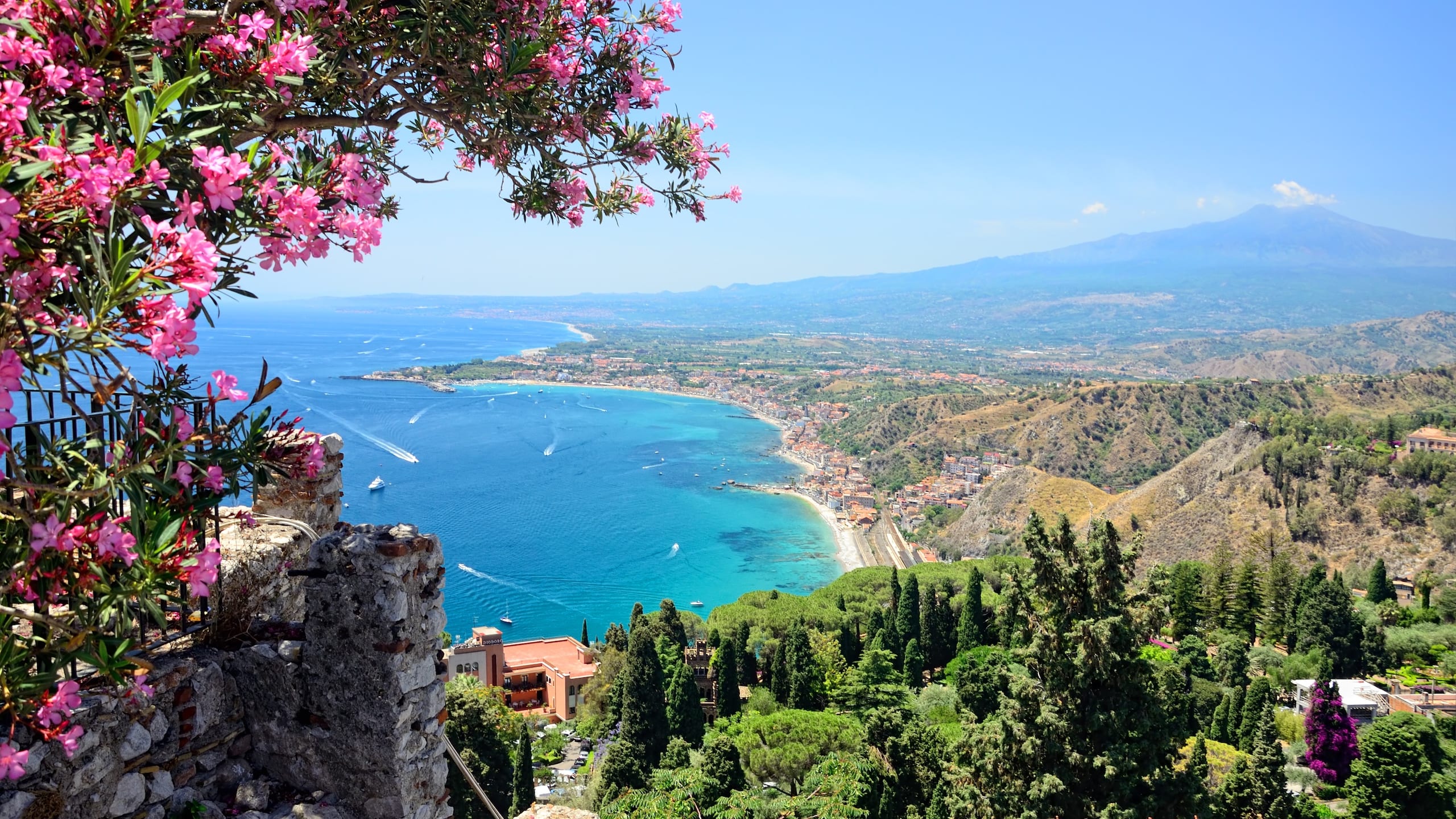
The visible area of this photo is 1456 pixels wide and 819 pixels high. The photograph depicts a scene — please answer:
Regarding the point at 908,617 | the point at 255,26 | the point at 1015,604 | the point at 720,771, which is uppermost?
the point at 255,26

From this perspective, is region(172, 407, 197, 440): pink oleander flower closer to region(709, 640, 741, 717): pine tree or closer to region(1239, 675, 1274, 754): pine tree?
region(709, 640, 741, 717): pine tree

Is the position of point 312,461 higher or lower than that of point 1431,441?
higher

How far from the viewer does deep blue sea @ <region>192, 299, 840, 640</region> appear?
4550 cm

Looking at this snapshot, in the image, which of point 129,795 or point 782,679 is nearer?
point 129,795

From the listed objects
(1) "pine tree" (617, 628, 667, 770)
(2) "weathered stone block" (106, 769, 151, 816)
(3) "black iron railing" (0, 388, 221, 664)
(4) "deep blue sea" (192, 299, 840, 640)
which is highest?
(3) "black iron railing" (0, 388, 221, 664)

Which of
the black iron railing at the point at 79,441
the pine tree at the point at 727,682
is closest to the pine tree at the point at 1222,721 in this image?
the pine tree at the point at 727,682

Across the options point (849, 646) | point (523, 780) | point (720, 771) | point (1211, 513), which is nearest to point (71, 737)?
point (720, 771)

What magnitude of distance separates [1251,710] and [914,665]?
7.76 meters

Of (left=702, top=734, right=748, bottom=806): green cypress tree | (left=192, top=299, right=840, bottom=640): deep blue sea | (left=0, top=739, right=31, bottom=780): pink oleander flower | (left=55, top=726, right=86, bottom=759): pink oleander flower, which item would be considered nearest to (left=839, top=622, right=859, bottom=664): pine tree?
(left=702, top=734, right=748, bottom=806): green cypress tree

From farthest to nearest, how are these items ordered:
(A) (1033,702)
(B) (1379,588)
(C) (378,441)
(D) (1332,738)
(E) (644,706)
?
1. (C) (378,441)
2. (B) (1379,588)
3. (E) (644,706)
4. (D) (1332,738)
5. (A) (1033,702)

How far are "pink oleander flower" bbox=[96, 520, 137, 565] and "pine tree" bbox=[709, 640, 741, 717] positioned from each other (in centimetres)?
2078

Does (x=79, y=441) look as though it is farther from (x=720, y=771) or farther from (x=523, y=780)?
(x=523, y=780)

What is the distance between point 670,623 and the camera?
24.2 m

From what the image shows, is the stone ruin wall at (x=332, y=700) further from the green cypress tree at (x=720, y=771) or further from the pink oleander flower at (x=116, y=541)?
the green cypress tree at (x=720, y=771)
